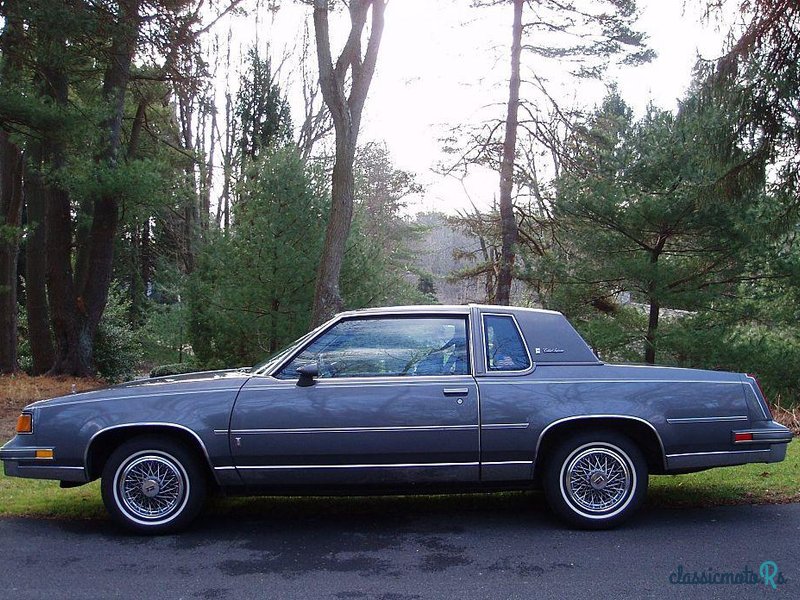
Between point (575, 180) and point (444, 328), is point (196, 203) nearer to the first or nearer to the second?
point (575, 180)

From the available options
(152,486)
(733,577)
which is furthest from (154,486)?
(733,577)

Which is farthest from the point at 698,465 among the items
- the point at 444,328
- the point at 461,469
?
the point at 444,328

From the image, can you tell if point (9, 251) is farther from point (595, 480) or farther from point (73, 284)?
point (595, 480)


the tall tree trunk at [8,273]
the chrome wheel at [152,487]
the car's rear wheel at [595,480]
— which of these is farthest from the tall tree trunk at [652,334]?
the tall tree trunk at [8,273]

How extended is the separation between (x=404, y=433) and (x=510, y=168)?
17.4m

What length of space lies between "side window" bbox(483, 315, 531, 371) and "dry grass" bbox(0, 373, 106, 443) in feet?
31.1

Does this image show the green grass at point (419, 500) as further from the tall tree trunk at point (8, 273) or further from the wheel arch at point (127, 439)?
the tall tree trunk at point (8, 273)

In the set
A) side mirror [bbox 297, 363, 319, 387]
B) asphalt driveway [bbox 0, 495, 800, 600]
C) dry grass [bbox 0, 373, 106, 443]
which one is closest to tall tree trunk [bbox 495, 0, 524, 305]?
dry grass [bbox 0, 373, 106, 443]

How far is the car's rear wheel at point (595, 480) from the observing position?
5523 millimetres

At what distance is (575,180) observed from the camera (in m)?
16.7

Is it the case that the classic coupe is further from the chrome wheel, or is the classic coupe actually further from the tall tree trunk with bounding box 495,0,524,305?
the tall tree trunk with bounding box 495,0,524,305

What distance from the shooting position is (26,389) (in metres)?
16.8

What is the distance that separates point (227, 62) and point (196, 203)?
9062 millimetres

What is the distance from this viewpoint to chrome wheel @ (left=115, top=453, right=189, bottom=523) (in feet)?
18.1
